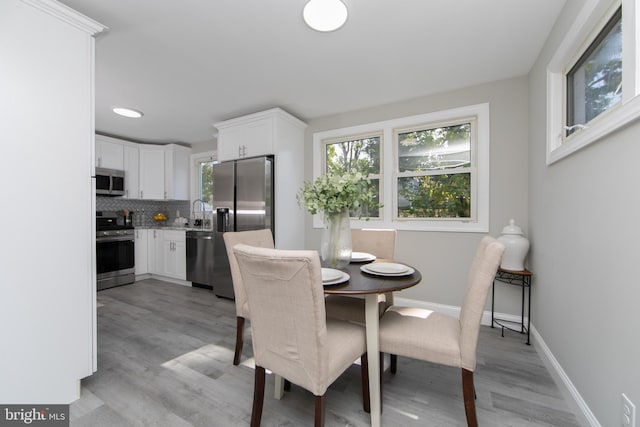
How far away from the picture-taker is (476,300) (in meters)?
1.26

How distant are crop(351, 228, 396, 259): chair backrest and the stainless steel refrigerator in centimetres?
123

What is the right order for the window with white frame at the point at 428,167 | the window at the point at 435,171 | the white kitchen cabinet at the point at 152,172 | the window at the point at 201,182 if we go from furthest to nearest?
the window at the point at 201,182 < the white kitchen cabinet at the point at 152,172 < the window at the point at 435,171 < the window with white frame at the point at 428,167

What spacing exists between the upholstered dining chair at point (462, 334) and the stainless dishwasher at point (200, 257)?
3.08 meters

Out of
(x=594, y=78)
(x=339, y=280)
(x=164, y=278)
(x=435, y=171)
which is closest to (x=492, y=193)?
(x=435, y=171)

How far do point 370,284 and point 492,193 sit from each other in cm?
203

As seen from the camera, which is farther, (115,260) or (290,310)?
(115,260)

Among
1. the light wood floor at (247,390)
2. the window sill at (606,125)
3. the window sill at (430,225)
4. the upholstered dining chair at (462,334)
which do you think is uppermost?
the window sill at (606,125)

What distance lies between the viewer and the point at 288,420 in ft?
4.81

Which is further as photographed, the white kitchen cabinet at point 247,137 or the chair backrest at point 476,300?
the white kitchen cabinet at point 247,137

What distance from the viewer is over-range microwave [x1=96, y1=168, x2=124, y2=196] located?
162 inches

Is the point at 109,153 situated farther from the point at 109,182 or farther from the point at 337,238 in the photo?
the point at 337,238

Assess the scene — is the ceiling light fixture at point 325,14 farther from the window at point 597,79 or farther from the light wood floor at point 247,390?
the light wood floor at point 247,390

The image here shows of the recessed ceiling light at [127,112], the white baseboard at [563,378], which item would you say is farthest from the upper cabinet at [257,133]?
the white baseboard at [563,378]

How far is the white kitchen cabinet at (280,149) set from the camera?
131 inches
